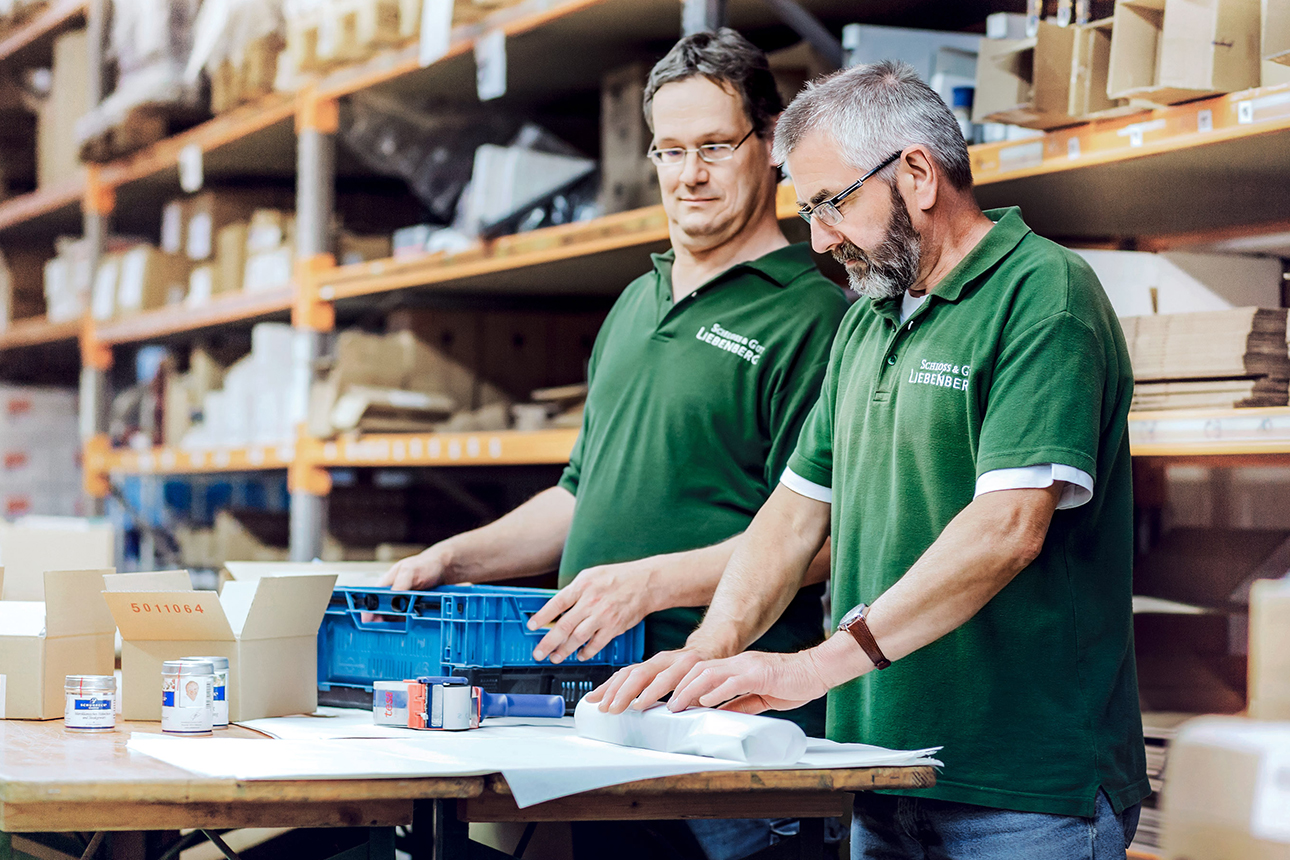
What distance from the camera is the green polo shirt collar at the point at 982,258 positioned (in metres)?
1.77

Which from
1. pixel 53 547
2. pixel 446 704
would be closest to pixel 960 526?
pixel 446 704

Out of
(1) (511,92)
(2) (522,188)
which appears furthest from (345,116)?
(2) (522,188)

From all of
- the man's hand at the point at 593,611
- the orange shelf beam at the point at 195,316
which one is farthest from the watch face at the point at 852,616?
the orange shelf beam at the point at 195,316

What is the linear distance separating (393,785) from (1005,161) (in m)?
1.68

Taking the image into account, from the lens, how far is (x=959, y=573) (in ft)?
→ 5.33

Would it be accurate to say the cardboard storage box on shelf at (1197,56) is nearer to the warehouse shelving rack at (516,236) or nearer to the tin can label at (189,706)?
the warehouse shelving rack at (516,236)

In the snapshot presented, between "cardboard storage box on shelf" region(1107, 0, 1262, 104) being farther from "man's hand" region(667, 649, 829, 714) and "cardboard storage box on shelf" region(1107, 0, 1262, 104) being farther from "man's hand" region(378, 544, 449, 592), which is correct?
"man's hand" region(378, 544, 449, 592)

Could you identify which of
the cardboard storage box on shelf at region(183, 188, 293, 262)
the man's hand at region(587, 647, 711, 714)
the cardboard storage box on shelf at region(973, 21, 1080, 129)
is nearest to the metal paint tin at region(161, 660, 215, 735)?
A: the man's hand at region(587, 647, 711, 714)

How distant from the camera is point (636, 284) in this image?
2682 millimetres

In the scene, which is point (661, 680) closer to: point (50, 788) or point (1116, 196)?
point (50, 788)

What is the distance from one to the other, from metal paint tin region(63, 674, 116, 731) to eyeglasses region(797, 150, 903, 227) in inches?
48.4

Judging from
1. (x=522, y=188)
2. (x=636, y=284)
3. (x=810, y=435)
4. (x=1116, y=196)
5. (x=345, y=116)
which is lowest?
(x=810, y=435)

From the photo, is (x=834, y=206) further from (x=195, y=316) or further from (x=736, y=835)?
(x=195, y=316)

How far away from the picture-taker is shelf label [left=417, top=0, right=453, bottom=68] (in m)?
3.72
